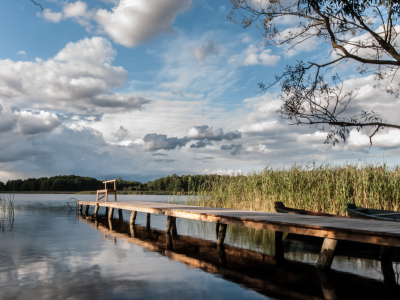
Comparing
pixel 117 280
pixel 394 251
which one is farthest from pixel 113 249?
pixel 394 251

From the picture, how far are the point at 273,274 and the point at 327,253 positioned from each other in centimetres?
90

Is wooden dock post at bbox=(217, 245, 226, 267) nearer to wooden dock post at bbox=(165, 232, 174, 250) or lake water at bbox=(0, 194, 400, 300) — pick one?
lake water at bbox=(0, 194, 400, 300)

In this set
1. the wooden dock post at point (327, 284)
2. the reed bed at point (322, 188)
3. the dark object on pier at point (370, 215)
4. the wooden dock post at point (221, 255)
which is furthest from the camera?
the reed bed at point (322, 188)

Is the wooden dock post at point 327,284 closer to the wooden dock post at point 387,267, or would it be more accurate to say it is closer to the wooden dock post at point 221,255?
the wooden dock post at point 387,267

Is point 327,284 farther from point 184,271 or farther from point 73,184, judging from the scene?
point 73,184

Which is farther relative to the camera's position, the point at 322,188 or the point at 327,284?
the point at 322,188

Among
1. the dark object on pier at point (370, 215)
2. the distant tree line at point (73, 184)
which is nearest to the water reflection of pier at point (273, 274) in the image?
the dark object on pier at point (370, 215)

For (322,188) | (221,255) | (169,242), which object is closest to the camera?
(221,255)

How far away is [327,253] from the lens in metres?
5.18

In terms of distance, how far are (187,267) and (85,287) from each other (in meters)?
1.75

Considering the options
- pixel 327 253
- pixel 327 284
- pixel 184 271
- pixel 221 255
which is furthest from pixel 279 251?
pixel 184 271

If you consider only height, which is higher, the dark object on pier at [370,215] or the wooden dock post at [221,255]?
the dark object on pier at [370,215]

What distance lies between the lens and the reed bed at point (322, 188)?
9.55m

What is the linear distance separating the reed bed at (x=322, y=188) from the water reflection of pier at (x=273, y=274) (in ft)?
13.2
